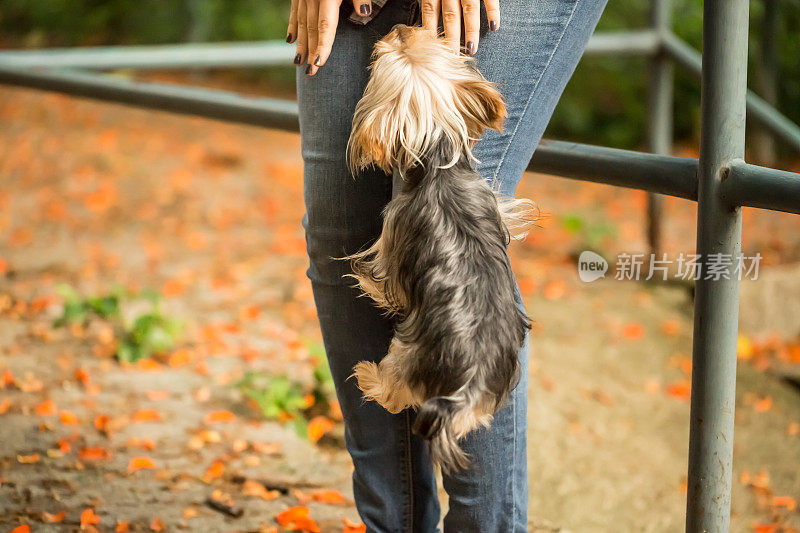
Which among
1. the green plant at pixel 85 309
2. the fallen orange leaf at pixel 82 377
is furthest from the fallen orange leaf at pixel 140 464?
the green plant at pixel 85 309

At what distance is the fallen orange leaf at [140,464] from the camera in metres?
2.46

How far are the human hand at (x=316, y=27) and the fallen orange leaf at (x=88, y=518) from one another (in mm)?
1376

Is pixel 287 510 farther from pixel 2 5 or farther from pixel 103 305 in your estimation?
pixel 2 5

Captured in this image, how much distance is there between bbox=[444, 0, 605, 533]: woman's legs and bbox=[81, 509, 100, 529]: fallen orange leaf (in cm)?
109

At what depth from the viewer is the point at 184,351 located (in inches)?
137

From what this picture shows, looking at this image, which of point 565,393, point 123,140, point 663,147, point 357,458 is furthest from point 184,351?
point 123,140

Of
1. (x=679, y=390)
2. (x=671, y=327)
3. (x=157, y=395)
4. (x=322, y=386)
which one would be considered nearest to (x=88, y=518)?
(x=157, y=395)

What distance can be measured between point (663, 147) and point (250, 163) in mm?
3778

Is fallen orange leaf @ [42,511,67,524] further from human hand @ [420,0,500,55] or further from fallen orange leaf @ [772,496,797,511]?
fallen orange leaf @ [772,496,797,511]

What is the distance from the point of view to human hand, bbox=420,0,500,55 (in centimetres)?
141

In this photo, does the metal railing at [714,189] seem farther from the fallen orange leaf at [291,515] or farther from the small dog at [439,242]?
the fallen orange leaf at [291,515]

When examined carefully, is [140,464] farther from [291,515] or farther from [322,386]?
[322,386]

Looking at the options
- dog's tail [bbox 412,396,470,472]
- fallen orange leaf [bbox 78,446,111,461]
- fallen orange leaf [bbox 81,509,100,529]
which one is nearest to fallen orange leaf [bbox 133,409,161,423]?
fallen orange leaf [bbox 78,446,111,461]

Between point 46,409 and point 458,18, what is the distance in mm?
2170
